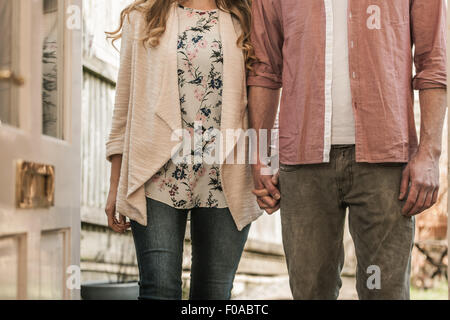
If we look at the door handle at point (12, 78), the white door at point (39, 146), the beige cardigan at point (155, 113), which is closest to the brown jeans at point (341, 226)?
the beige cardigan at point (155, 113)

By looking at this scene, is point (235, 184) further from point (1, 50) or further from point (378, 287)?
point (1, 50)

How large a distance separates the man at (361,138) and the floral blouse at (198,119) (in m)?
0.21

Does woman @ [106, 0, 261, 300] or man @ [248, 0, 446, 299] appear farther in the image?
woman @ [106, 0, 261, 300]


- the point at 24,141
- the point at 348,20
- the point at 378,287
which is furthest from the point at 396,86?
the point at 24,141

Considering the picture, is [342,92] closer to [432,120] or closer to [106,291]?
[432,120]

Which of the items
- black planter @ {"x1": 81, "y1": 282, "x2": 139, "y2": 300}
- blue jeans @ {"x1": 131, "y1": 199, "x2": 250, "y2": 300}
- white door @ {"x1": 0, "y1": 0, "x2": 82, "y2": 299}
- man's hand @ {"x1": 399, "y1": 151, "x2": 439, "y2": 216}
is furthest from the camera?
black planter @ {"x1": 81, "y1": 282, "x2": 139, "y2": 300}

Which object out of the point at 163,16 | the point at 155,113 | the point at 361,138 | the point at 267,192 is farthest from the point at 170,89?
the point at 361,138

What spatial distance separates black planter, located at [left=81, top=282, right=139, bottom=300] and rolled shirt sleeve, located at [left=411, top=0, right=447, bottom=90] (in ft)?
5.89

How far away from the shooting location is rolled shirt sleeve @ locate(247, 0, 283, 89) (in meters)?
1.64

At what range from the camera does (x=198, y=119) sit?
1.61 metres

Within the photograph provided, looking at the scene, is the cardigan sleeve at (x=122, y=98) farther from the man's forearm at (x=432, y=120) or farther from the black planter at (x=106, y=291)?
the black planter at (x=106, y=291)

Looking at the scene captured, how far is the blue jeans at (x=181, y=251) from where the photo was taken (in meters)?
1.55

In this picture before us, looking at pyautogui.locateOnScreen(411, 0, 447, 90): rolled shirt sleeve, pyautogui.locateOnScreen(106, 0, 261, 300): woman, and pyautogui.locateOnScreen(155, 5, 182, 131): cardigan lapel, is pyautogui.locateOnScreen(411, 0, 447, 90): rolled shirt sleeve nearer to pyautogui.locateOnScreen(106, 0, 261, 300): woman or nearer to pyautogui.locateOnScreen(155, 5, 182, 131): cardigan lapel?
pyautogui.locateOnScreen(106, 0, 261, 300): woman

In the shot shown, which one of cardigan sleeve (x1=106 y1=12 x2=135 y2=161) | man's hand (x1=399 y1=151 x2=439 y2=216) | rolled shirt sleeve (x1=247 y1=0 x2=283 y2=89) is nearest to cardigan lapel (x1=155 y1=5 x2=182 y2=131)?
cardigan sleeve (x1=106 y1=12 x2=135 y2=161)
